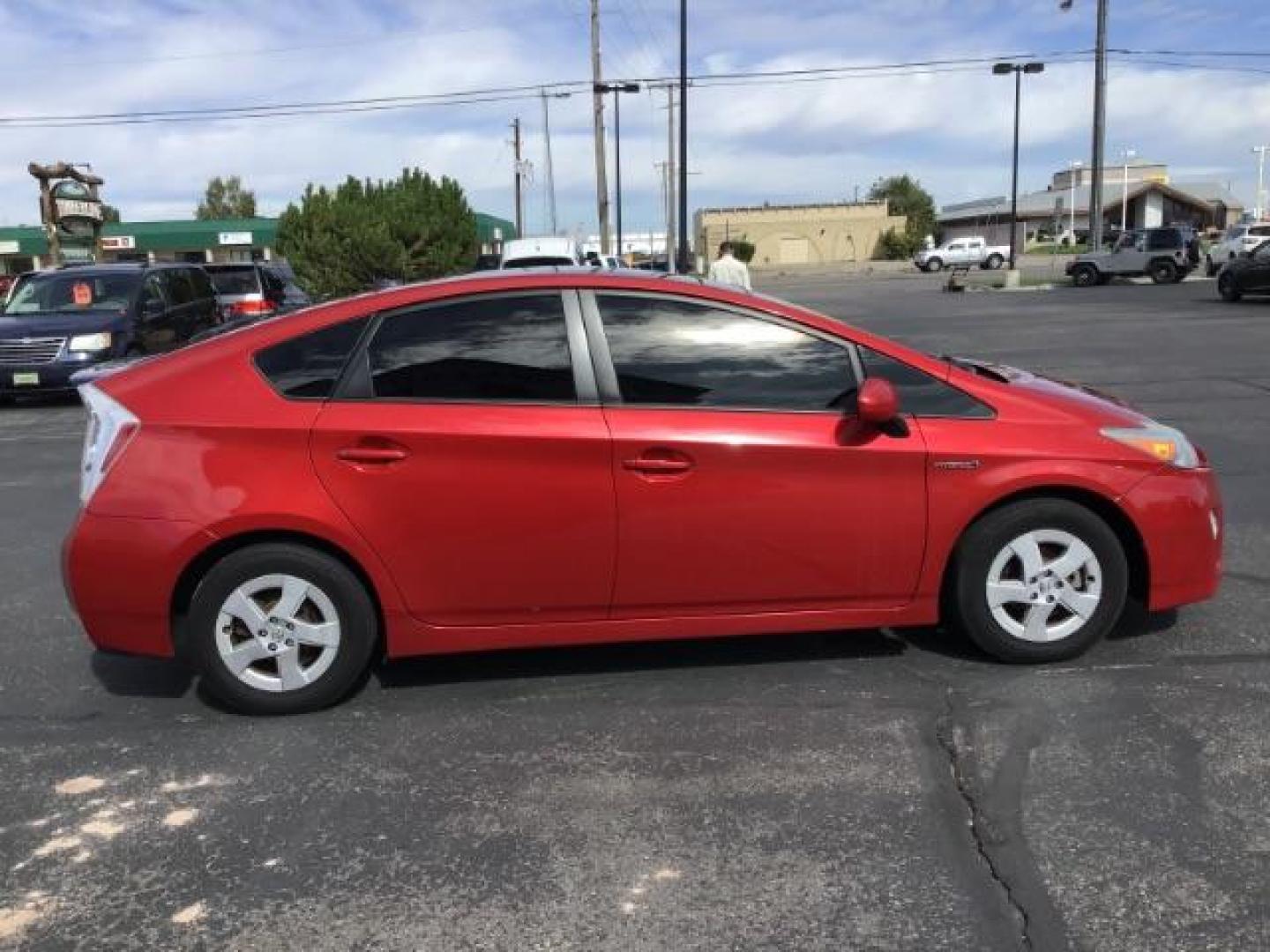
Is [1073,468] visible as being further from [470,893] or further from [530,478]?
[470,893]

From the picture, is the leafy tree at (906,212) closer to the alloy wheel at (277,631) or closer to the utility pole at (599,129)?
the utility pole at (599,129)

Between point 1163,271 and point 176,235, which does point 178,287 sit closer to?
point 1163,271

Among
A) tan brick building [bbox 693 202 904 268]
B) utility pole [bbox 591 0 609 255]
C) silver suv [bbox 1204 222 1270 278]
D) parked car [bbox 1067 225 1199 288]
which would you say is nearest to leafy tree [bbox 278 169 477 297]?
utility pole [bbox 591 0 609 255]

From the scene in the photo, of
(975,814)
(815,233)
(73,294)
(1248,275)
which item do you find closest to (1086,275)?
(1248,275)

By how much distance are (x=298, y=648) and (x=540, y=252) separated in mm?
19051

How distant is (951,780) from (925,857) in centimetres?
48

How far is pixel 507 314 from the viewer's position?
4.22 metres

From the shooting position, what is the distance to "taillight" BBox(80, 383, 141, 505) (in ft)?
13.2

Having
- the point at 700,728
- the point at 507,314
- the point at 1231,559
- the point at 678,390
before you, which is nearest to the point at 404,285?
the point at 507,314

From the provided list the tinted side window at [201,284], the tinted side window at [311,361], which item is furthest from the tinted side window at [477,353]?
the tinted side window at [201,284]

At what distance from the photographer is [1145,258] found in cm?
3694

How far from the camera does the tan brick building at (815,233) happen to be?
9138 cm

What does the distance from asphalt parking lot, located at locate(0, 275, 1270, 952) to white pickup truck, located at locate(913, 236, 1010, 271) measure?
203 ft

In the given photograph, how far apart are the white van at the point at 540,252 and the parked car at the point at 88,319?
6.43m
